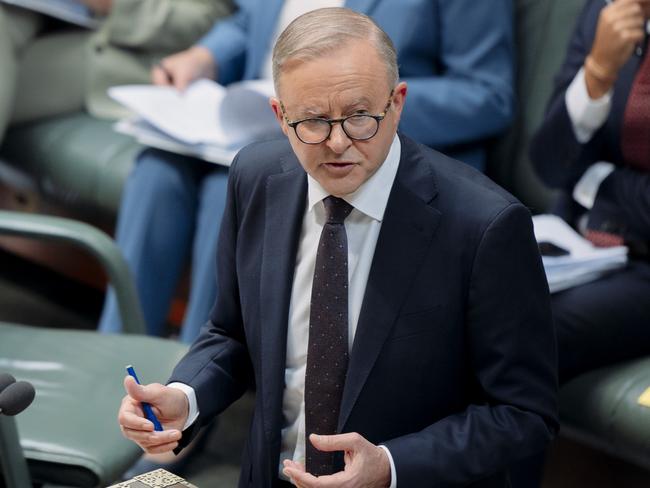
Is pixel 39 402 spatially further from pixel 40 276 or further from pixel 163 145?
pixel 40 276

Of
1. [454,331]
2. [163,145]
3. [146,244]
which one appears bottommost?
[146,244]

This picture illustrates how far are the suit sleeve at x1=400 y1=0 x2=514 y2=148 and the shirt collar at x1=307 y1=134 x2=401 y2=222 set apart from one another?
1.18 metres

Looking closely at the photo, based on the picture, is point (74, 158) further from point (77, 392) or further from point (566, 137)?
point (566, 137)

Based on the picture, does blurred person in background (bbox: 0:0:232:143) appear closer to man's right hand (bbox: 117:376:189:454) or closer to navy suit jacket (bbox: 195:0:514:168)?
navy suit jacket (bbox: 195:0:514:168)

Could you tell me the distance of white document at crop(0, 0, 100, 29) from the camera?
334 centimetres

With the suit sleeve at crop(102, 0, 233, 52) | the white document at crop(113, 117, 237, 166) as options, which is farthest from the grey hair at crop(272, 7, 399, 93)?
the suit sleeve at crop(102, 0, 233, 52)

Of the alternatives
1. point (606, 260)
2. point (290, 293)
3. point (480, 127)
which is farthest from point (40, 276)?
point (290, 293)

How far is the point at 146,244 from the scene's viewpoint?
2.92 m

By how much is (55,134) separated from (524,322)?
2202 millimetres

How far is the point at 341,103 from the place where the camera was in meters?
1.39

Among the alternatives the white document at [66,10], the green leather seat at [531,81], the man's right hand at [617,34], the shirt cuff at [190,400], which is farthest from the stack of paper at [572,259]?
the white document at [66,10]

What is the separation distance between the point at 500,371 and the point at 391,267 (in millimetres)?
191

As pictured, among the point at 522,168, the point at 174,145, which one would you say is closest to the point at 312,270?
the point at 174,145

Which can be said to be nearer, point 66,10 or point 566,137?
point 566,137
